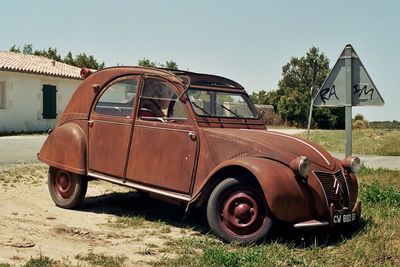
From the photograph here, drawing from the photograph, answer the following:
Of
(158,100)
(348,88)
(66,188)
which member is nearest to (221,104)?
(158,100)

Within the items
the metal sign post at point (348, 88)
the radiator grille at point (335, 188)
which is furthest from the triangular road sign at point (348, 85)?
the radiator grille at point (335, 188)

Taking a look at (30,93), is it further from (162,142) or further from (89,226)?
(162,142)

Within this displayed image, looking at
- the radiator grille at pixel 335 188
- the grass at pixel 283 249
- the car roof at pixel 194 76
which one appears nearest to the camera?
the grass at pixel 283 249

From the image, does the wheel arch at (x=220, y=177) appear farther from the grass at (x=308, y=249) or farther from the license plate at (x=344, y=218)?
the license plate at (x=344, y=218)

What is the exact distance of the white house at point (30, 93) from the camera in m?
21.1

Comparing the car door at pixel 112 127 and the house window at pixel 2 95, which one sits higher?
the house window at pixel 2 95

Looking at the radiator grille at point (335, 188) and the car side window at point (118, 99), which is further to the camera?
the car side window at point (118, 99)

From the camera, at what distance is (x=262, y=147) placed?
557cm

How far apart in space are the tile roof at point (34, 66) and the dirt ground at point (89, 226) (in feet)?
45.0

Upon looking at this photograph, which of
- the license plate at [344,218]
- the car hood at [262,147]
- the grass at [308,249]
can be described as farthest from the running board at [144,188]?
the license plate at [344,218]

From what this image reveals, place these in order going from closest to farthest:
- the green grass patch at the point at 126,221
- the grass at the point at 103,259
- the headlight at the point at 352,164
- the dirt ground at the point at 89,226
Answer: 1. the grass at the point at 103,259
2. the dirt ground at the point at 89,226
3. the headlight at the point at 352,164
4. the green grass patch at the point at 126,221

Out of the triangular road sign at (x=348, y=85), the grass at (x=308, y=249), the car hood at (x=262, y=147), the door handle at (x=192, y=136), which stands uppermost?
the triangular road sign at (x=348, y=85)

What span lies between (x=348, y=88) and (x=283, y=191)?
9.18 ft

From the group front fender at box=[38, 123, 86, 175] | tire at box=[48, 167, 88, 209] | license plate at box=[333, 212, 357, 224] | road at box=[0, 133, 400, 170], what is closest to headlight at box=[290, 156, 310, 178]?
license plate at box=[333, 212, 357, 224]
